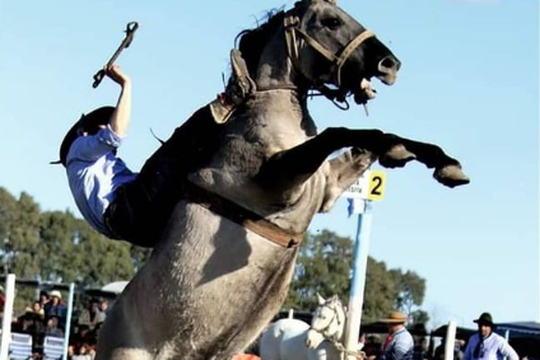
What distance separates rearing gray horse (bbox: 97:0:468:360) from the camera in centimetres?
621

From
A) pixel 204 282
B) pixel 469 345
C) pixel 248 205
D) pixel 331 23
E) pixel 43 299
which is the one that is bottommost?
pixel 204 282

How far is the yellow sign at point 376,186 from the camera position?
12.2 m

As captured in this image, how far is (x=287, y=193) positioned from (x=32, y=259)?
180ft

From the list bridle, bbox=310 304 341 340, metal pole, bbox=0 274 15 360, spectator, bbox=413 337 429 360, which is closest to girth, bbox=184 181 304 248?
metal pole, bbox=0 274 15 360

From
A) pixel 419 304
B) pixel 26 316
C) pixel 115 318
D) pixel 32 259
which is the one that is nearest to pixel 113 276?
pixel 32 259

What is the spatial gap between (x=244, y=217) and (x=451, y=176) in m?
1.03

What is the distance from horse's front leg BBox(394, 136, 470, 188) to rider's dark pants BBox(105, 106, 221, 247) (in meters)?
1.03

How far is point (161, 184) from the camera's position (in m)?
6.54

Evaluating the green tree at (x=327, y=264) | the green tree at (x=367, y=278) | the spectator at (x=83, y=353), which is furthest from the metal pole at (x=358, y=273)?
the green tree at (x=367, y=278)

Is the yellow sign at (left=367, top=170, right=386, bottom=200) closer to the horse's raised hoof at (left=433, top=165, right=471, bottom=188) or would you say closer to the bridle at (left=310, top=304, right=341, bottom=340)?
the bridle at (left=310, top=304, right=341, bottom=340)

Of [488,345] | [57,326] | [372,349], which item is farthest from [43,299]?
[488,345]

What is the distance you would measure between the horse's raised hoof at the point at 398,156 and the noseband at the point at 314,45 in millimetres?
648

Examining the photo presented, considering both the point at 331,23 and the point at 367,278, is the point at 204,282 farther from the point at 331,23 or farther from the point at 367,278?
the point at 367,278

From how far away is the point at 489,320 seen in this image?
1421cm
